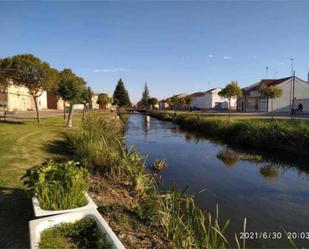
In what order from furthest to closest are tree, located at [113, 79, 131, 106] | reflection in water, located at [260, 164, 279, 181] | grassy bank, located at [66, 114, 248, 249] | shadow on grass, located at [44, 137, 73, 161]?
tree, located at [113, 79, 131, 106] < reflection in water, located at [260, 164, 279, 181] < shadow on grass, located at [44, 137, 73, 161] < grassy bank, located at [66, 114, 248, 249]

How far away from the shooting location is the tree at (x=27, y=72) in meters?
15.7

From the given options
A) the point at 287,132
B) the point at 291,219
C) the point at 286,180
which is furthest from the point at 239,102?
the point at 291,219

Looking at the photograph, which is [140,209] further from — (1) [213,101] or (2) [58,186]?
A: (1) [213,101]

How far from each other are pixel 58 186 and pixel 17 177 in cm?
302

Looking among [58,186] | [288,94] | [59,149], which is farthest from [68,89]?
[288,94]

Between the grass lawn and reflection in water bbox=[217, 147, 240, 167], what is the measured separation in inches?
294

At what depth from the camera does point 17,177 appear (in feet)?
22.4

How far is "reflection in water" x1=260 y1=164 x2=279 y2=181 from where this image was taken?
11148 mm

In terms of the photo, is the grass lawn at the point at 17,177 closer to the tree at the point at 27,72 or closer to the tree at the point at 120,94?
the tree at the point at 27,72

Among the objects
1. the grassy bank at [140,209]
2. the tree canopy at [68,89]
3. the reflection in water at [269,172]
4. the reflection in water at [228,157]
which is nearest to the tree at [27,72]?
the tree canopy at [68,89]

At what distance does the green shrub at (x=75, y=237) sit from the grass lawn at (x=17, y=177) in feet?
2.23

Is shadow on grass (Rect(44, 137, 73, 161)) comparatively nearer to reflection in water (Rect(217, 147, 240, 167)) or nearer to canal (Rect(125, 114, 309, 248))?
canal (Rect(125, 114, 309, 248))

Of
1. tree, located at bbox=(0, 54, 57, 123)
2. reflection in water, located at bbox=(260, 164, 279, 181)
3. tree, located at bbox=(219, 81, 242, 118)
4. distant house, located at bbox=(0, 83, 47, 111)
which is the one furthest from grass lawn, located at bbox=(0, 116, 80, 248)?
distant house, located at bbox=(0, 83, 47, 111)

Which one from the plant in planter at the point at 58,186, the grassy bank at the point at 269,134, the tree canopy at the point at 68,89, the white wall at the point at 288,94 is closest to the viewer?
the plant in planter at the point at 58,186
